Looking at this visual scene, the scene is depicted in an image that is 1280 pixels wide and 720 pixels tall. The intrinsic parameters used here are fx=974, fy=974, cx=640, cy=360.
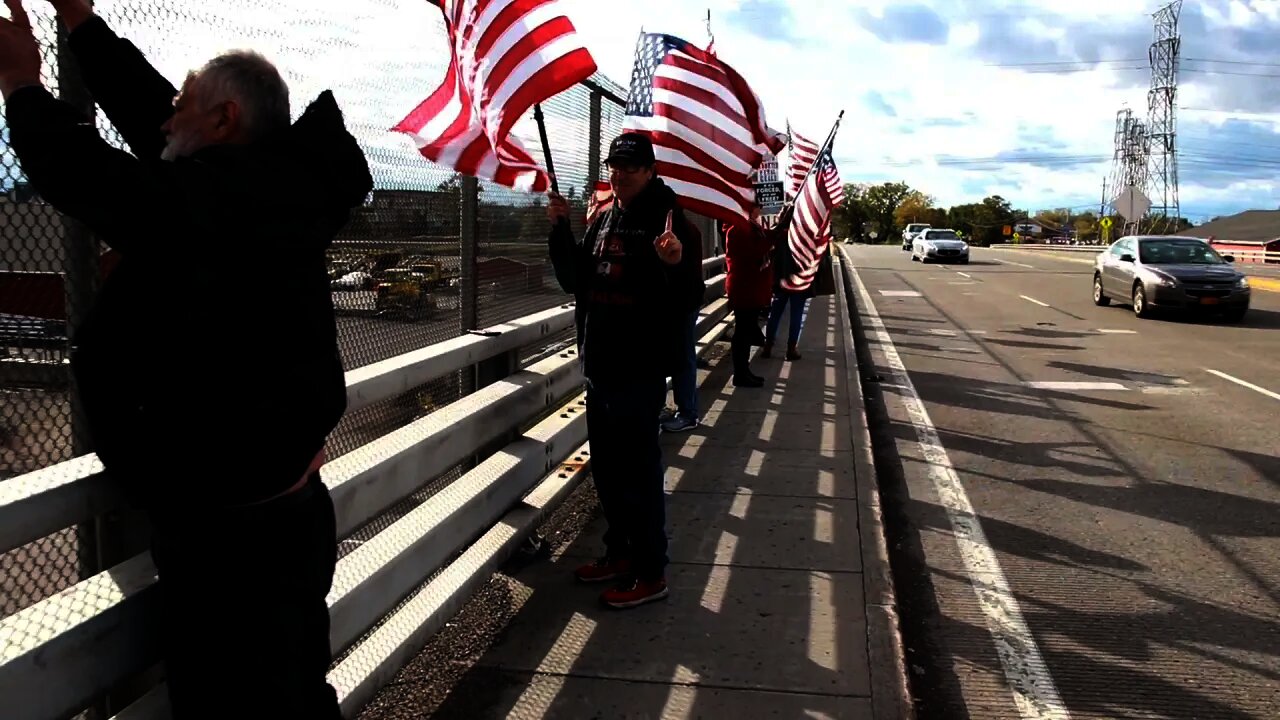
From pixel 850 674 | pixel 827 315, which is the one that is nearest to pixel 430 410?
pixel 850 674

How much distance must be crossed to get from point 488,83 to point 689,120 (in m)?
2.33

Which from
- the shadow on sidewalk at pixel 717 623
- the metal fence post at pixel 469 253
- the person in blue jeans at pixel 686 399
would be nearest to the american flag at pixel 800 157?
the person in blue jeans at pixel 686 399

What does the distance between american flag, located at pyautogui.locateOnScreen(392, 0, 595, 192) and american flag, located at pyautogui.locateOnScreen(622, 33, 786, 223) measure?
193 cm

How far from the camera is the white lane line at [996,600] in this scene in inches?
147

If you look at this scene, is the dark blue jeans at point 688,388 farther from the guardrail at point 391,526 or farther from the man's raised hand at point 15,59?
the man's raised hand at point 15,59

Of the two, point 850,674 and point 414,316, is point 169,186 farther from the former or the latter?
point 850,674

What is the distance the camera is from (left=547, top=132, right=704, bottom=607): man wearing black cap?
4035 millimetres

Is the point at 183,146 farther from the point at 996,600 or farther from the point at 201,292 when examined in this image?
the point at 996,600

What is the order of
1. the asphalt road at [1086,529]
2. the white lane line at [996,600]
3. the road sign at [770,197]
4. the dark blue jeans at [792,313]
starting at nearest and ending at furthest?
the white lane line at [996,600] → the asphalt road at [1086,529] → the dark blue jeans at [792,313] → the road sign at [770,197]

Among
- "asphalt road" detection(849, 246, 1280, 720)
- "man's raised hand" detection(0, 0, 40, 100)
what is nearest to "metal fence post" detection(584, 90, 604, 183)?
"asphalt road" detection(849, 246, 1280, 720)

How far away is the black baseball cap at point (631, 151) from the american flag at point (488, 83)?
0.39 metres

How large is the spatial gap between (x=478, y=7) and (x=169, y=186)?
7.84 ft

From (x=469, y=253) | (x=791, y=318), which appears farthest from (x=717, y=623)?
(x=791, y=318)

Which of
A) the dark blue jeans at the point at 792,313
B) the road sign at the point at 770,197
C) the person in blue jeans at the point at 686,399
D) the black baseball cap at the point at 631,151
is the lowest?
the person in blue jeans at the point at 686,399
